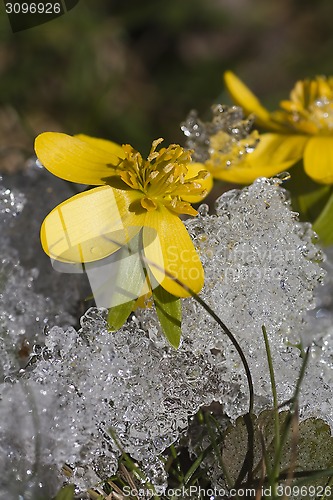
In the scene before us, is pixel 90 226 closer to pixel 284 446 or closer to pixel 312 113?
pixel 284 446

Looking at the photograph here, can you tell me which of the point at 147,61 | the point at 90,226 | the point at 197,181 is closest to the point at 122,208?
the point at 90,226

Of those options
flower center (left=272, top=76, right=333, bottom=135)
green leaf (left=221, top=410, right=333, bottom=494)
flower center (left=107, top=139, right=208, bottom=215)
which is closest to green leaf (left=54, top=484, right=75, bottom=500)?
green leaf (left=221, top=410, right=333, bottom=494)

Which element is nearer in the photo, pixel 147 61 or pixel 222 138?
pixel 222 138

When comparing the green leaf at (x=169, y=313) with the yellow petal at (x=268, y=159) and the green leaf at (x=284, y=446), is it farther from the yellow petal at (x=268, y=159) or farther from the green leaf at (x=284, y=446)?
the yellow petal at (x=268, y=159)

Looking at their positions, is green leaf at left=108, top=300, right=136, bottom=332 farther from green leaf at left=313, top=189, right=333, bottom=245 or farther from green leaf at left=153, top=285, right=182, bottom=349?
green leaf at left=313, top=189, right=333, bottom=245

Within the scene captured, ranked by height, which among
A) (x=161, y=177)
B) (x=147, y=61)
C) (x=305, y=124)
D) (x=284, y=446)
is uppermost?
(x=161, y=177)

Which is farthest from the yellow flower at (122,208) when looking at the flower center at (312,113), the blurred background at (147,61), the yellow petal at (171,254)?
the blurred background at (147,61)
